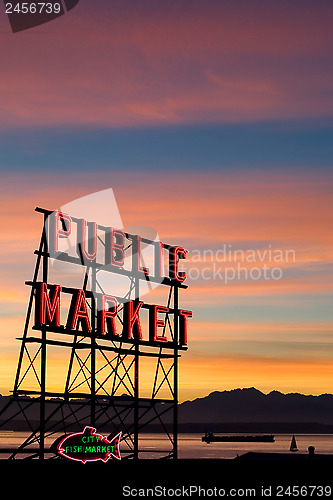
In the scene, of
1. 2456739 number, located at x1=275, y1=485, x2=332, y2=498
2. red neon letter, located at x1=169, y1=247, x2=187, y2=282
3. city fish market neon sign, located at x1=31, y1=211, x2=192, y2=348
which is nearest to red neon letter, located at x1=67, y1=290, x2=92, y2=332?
city fish market neon sign, located at x1=31, y1=211, x2=192, y2=348

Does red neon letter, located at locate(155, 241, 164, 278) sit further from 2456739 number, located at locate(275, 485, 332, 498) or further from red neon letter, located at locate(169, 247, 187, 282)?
2456739 number, located at locate(275, 485, 332, 498)

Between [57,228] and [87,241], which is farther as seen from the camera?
[87,241]

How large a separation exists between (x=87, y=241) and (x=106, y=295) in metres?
3.60

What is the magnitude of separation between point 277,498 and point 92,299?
15.5 m

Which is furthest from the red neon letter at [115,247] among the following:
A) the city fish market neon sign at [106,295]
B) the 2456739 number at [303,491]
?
the 2456739 number at [303,491]

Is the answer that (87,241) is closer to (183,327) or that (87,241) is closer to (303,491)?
(183,327)

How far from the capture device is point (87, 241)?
153 ft

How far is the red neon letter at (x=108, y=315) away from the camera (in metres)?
47.0

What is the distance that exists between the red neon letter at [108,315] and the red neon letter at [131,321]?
1773mm

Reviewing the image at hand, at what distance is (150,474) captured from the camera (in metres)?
49.0

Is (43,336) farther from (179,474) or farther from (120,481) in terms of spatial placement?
(179,474)

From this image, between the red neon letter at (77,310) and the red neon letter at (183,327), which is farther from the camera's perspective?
the red neon letter at (183,327)

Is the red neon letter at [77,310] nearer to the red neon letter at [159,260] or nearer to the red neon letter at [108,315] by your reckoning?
the red neon letter at [108,315]

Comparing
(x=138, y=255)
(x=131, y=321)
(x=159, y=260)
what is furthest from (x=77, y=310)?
(x=159, y=260)
